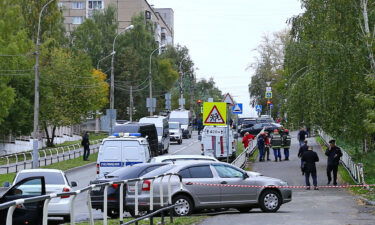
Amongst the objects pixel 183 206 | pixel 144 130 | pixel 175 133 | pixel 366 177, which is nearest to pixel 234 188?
pixel 183 206

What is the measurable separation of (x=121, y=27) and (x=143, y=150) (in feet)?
312

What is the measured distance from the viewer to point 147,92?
101562mm

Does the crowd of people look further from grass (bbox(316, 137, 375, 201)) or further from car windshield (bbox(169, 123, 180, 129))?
car windshield (bbox(169, 123, 180, 129))

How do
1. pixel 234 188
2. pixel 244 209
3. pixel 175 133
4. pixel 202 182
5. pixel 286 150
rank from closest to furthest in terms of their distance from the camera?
pixel 202 182 → pixel 234 188 → pixel 244 209 → pixel 286 150 → pixel 175 133

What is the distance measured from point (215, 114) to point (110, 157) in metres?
4.36

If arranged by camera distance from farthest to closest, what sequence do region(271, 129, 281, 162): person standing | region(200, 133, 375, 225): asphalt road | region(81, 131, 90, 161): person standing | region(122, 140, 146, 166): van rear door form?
region(81, 131, 90, 161): person standing → region(271, 129, 281, 162): person standing → region(122, 140, 146, 166): van rear door → region(200, 133, 375, 225): asphalt road

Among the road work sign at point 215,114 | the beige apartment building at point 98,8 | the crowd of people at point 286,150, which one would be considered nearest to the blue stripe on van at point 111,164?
the road work sign at point 215,114

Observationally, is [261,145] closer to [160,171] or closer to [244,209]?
[244,209]

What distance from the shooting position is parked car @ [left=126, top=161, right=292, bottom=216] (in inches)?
771

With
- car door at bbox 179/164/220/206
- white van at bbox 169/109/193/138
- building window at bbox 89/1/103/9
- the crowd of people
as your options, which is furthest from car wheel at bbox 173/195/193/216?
building window at bbox 89/1/103/9

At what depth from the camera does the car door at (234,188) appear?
20.1 meters

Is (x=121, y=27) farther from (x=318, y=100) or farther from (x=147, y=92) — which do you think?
(x=318, y=100)

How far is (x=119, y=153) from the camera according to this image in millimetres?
28344

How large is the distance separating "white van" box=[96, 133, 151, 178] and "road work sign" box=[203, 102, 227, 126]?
3.20 meters
